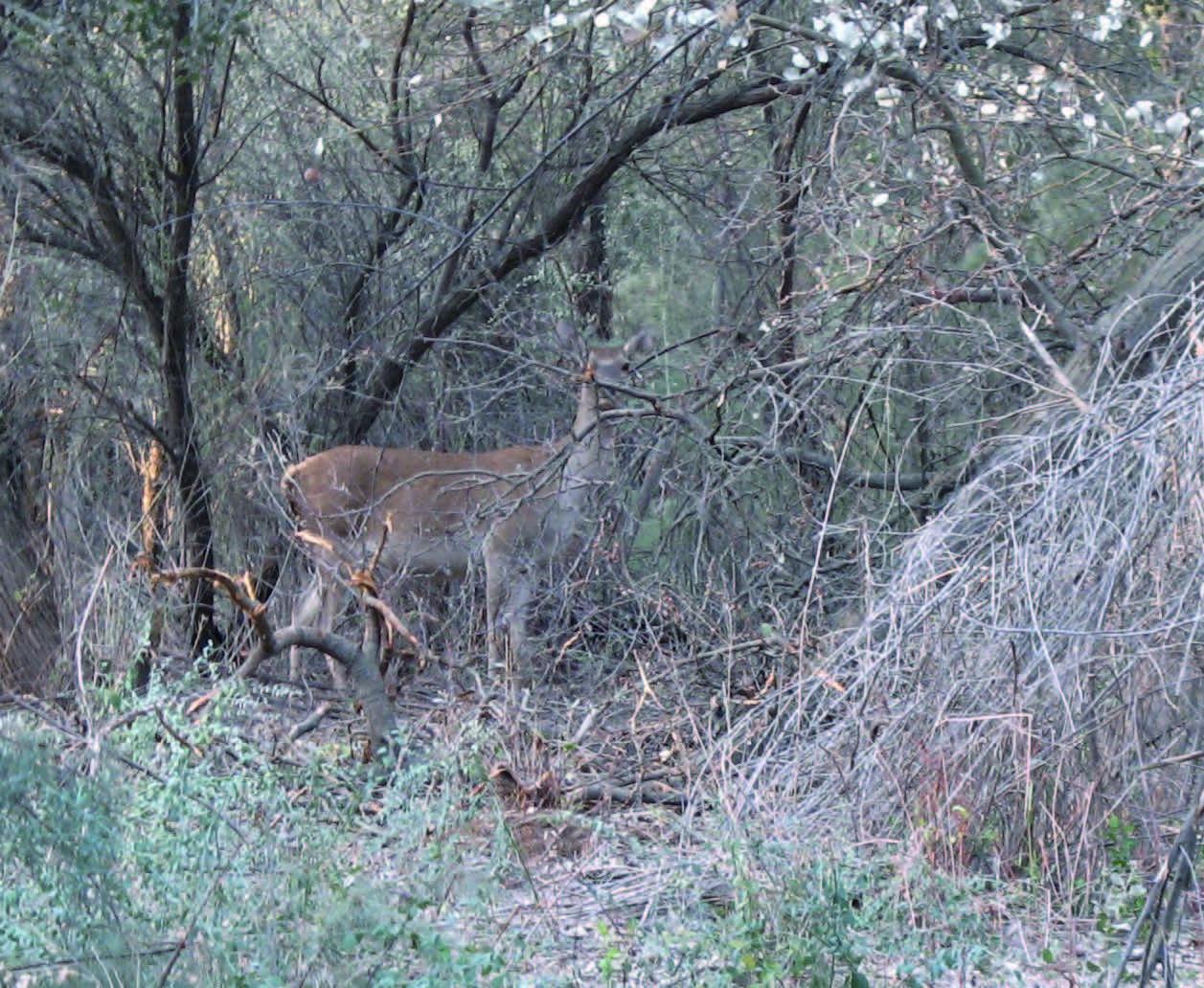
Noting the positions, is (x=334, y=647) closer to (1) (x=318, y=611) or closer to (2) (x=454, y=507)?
(1) (x=318, y=611)

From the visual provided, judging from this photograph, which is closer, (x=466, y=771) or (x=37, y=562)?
(x=466, y=771)

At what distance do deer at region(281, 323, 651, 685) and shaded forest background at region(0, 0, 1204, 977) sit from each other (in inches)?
11.7

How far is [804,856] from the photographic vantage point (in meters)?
5.07

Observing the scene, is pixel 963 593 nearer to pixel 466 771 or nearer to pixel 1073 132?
pixel 466 771

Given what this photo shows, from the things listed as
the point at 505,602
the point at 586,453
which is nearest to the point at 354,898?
the point at 505,602

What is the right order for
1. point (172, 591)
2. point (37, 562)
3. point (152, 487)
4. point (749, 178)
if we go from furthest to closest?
point (749, 178), point (152, 487), point (37, 562), point (172, 591)

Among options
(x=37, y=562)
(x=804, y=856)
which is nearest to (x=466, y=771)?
(x=804, y=856)

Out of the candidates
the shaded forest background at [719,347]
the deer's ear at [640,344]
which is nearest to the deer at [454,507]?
the deer's ear at [640,344]

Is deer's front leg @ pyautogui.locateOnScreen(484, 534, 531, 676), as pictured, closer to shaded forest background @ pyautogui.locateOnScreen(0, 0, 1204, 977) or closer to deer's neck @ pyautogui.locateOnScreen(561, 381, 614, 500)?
shaded forest background @ pyautogui.locateOnScreen(0, 0, 1204, 977)

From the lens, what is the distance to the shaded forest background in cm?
565

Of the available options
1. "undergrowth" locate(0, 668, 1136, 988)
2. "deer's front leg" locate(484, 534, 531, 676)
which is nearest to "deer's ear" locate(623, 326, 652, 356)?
"deer's front leg" locate(484, 534, 531, 676)

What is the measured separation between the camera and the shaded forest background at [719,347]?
565cm

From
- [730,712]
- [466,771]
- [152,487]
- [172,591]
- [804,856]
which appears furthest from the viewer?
[152,487]

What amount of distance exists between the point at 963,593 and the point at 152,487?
529cm
